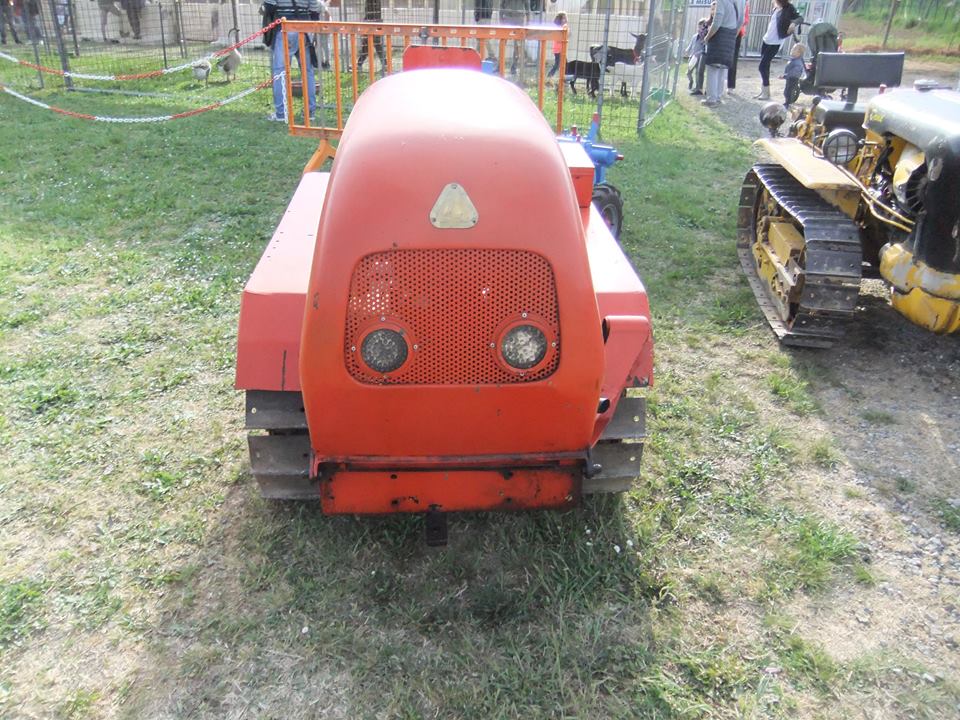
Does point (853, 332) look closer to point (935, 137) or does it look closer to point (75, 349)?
point (935, 137)

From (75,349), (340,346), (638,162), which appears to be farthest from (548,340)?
(638,162)

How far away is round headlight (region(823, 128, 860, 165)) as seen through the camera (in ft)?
15.8

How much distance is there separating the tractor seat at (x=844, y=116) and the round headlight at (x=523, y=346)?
4.19 m

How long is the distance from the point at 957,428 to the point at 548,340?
275 centimetres

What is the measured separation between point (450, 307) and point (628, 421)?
93 cm

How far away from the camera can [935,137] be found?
3.96 metres

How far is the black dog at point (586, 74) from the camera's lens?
1288 cm

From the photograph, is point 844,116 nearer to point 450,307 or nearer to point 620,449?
point 620,449

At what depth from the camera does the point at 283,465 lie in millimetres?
2770

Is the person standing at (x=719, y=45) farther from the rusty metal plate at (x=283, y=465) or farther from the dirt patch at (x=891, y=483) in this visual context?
the rusty metal plate at (x=283, y=465)

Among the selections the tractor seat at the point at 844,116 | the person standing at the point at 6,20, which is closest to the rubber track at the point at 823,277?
the tractor seat at the point at 844,116

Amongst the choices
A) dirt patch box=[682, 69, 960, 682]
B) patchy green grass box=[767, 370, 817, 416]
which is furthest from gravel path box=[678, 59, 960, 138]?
patchy green grass box=[767, 370, 817, 416]

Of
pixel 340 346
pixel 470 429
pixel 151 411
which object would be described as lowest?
pixel 151 411

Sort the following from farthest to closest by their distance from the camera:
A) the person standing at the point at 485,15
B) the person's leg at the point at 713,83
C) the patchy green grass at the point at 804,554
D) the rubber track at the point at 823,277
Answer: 1. the person standing at the point at 485,15
2. the person's leg at the point at 713,83
3. the rubber track at the point at 823,277
4. the patchy green grass at the point at 804,554
